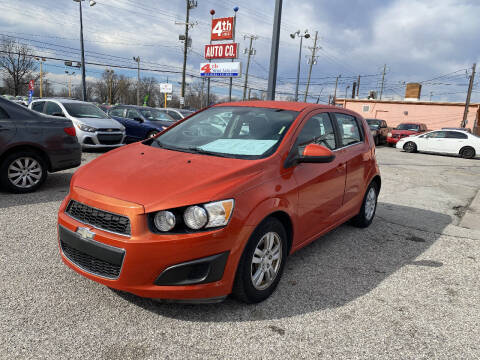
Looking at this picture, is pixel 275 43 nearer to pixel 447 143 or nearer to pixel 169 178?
pixel 169 178

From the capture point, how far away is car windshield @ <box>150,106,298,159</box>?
3262 millimetres

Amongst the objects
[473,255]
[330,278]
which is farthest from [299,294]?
[473,255]

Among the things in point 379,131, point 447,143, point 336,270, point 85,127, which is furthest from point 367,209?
point 379,131

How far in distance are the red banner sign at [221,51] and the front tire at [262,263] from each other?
24.0 m

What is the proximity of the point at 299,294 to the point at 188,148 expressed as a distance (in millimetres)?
1649

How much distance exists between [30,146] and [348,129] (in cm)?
487

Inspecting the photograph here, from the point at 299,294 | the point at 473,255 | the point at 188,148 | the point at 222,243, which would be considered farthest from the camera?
the point at 473,255

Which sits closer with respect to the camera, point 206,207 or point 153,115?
point 206,207

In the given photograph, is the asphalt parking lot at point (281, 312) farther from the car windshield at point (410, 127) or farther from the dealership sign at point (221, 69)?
the dealership sign at point (221, 69)

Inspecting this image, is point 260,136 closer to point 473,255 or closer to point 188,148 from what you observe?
point 188,148

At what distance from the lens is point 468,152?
62.0ft

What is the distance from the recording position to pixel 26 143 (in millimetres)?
5723

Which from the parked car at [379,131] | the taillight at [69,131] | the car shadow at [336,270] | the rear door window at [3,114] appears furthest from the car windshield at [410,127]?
the rear door window at [3,114]

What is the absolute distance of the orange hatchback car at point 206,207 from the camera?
95.1 inches
